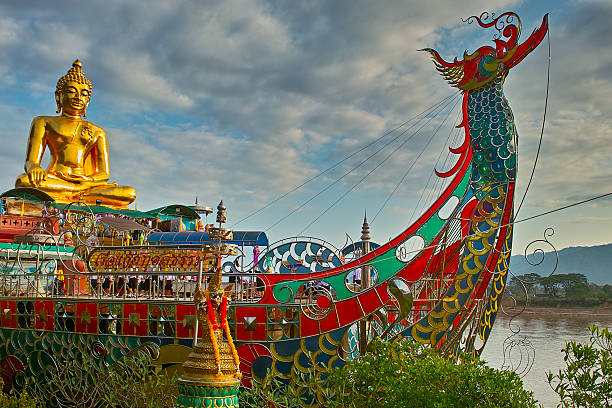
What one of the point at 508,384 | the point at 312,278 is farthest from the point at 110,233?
the point at 508,384

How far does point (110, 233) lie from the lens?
12.1 m

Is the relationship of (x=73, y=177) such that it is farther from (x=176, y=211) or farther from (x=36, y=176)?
(x=176, y=211)

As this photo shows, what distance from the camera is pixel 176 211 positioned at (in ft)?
45.3

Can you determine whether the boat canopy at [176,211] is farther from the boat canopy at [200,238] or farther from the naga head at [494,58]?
the naga head at [494,58]

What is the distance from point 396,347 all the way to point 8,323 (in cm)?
626

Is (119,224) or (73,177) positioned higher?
(73,177)

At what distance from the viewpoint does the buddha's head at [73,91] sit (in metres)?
15.2

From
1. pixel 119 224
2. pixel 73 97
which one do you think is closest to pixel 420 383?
pixel 119 224

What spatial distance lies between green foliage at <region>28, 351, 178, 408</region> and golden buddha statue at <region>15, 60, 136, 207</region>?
681cm

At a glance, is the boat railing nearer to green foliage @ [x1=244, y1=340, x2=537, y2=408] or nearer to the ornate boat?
the ornate boat

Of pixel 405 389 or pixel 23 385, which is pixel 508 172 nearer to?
pixel 405 389

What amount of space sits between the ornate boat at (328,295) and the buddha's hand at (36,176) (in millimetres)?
5710

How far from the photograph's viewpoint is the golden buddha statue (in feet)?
47.0

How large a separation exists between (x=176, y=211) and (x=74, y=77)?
4.95 metres
